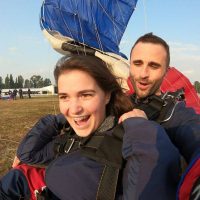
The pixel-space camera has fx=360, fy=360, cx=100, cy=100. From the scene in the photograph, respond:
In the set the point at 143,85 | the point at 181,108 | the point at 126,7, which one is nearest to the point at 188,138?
the point at 181,108

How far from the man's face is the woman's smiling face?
737 millimetres

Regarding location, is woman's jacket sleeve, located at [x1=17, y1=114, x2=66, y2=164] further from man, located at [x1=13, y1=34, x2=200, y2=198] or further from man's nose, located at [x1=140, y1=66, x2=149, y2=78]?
man's nose, located at [x1=140, y1=66, x2=149, y2=78]

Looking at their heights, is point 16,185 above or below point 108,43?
below

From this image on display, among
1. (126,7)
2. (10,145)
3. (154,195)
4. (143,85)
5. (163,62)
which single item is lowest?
(10,145)

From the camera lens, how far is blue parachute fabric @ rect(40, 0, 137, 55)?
7.42m

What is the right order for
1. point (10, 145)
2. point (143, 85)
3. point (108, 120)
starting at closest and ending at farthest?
point (108, 120) < point (143, 85) < point (10, 145)

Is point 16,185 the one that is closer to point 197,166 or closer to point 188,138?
point 188,138

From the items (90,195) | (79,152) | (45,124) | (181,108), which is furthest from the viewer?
(45,124)

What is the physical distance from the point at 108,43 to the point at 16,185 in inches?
241

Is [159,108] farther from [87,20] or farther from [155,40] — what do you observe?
[87,20]

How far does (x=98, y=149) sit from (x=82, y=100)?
0.91 feet

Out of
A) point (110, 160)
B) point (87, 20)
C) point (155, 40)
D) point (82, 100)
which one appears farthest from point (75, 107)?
point (87, 20)

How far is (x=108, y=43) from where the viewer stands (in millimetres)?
7793

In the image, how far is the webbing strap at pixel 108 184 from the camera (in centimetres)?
142
